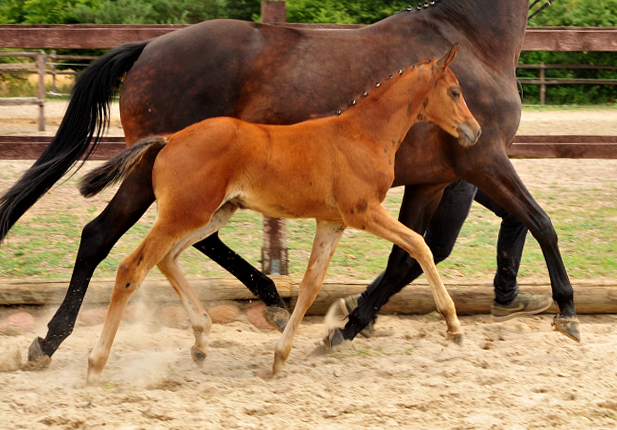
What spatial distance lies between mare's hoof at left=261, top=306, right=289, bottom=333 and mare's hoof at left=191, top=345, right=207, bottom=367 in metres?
0.58

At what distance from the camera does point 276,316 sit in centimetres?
382

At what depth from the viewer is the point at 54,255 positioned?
473 centimetres

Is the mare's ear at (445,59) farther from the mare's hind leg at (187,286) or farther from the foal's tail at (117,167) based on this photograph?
the foal's tail at (117,167)

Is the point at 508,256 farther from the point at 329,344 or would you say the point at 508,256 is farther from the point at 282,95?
the point at 282,95

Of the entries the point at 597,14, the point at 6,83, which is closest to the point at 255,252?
the point at 6,83

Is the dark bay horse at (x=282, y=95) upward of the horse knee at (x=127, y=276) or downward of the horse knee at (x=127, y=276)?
upward

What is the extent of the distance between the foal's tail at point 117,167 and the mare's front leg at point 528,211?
4.97ft

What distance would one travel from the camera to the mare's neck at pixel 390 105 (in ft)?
10.5

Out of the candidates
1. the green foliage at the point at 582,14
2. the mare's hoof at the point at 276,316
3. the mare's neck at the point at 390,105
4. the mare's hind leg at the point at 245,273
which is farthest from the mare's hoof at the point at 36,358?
the green foliage at the point at 582,14

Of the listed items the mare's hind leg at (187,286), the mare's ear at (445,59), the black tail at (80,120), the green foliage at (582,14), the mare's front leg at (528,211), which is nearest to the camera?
the mare's ear at (445,59)

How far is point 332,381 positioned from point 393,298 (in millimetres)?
1115

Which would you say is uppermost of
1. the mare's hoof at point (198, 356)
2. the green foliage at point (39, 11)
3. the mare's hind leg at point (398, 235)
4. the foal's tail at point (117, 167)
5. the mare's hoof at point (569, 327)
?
the foal's tail at point (117, 167)

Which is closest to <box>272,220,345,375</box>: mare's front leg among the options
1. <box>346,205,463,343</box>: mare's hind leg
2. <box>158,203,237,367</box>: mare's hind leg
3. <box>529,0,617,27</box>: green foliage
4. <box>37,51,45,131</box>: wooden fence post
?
<box>346,205,463,343</box>: mare's hind leg

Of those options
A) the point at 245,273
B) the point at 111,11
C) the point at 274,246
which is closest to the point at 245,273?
the point at 245,273
